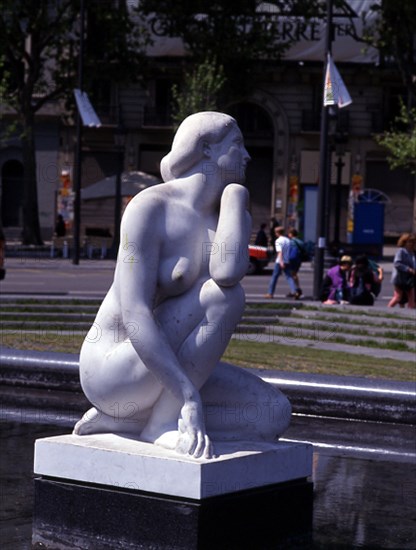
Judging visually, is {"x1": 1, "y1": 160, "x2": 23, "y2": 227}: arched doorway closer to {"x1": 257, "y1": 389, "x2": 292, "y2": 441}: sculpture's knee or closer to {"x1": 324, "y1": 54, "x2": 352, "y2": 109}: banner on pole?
→ {"x1": 324, "y1": 54, "x2": 352, "y2": 109}: banner on pole

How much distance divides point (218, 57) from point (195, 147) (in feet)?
146

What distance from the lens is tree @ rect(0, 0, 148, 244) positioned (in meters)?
44.6

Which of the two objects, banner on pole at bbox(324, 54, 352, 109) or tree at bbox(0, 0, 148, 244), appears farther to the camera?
tree at bbox(0, 0, 148, 244)

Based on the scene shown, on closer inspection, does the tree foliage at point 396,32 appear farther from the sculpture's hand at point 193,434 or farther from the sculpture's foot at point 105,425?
the sculpture's hand at point 193,434

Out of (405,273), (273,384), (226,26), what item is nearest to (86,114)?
(405,273)

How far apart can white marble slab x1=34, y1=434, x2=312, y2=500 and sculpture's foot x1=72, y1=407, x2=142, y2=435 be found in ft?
0.17

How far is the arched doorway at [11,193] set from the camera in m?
56.3

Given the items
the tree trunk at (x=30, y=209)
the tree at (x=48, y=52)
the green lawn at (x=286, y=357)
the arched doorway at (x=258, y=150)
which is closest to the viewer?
the green lawn at (x=286, y=357)

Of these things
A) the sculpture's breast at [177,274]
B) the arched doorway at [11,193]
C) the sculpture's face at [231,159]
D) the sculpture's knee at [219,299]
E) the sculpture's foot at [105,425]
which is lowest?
the sculpture's foot at [105,425]

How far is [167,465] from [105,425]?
60 centimetres

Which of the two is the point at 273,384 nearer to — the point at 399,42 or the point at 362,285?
the point at 362,285

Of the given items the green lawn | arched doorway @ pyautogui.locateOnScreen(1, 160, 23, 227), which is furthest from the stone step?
arched doorway @ pyautogui.locateOnScreen(1, 160, 23, 227)

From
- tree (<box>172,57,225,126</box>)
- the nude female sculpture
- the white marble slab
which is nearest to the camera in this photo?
the white marble slab

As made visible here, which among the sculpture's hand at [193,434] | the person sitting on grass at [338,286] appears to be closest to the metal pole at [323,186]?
the person sitting on grass at [338,286]
